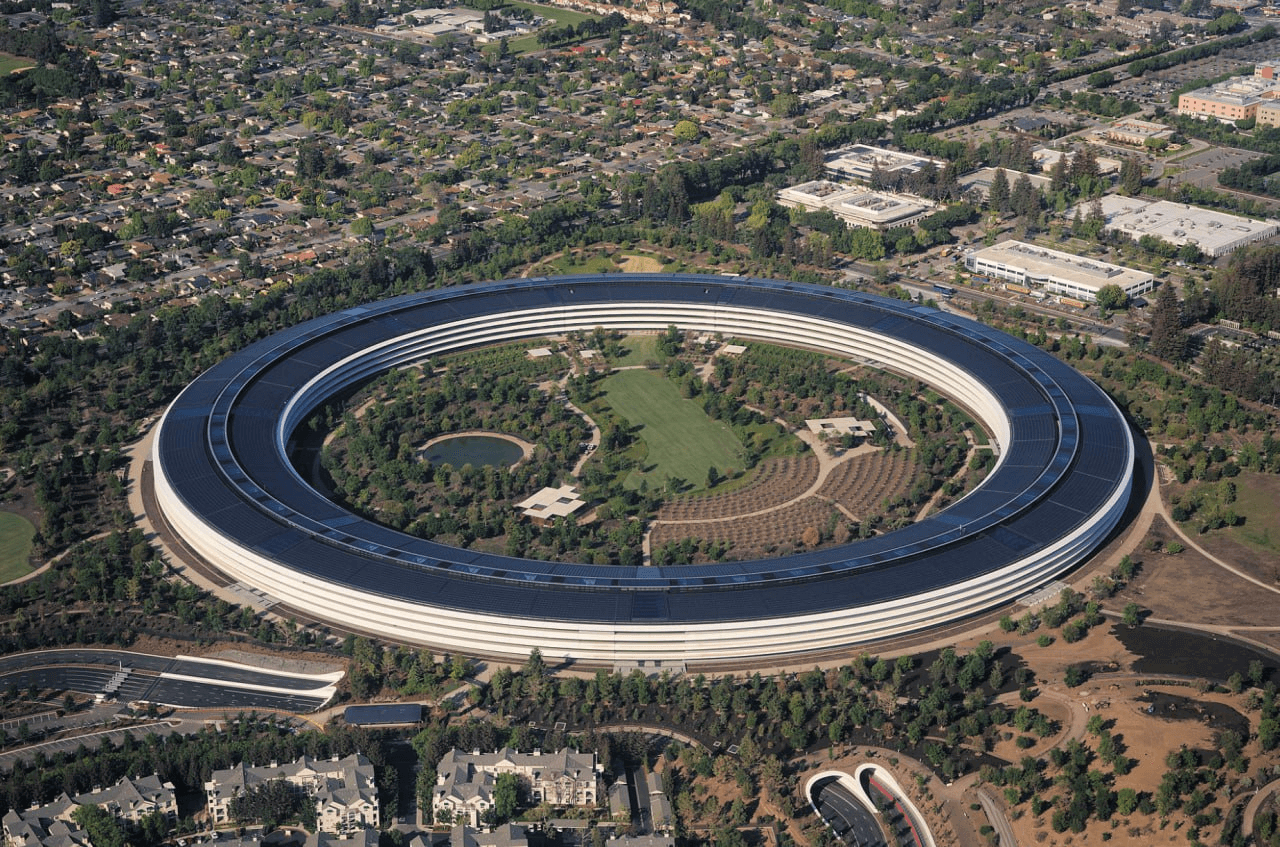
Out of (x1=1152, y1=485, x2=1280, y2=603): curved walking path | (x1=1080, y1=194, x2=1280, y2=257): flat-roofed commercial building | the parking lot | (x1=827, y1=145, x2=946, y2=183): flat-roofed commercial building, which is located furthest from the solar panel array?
the parking lot

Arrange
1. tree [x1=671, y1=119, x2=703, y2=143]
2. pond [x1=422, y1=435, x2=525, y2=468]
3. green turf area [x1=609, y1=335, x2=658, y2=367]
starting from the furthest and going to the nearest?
tree [x1=671, y1=119, x2=703, y2=143]
green turf area [x1=609, y1=335, x2=658, y2=367]
pond [x1=422, y1=435, x2=525, y2=468]

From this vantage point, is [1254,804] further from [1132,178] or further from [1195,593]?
[1132,178]

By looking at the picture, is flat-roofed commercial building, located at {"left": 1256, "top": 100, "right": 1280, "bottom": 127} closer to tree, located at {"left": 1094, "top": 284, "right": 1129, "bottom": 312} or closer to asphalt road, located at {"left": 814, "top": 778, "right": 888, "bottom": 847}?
tree, located at {"left": 1094, "top": 284, "right": 1129, "bottom": 312}

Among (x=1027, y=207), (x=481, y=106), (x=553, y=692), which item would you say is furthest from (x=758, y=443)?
→ (x=481, y=106)

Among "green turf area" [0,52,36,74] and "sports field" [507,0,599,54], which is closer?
"green turf area" [0,52,36,74]

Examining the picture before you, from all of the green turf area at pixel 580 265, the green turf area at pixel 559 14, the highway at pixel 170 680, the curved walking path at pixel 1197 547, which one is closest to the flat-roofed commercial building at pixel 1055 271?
the green turf area at pixel 580 265

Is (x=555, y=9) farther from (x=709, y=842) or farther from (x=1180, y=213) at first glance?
(x=709, y=842)
